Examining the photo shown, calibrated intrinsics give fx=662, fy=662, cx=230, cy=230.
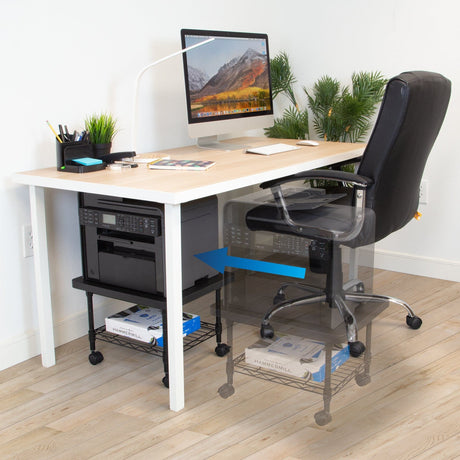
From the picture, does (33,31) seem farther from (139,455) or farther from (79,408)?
(139,455)

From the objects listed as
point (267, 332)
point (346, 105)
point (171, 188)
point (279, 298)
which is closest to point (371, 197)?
point (279, 298)

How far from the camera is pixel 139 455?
6.41 ft

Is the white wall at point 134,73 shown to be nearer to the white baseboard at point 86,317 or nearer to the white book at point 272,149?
the white baseboard at point 86,317

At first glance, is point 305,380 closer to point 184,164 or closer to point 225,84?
point 184,164

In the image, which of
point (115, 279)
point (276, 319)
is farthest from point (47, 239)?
point (276, 319)

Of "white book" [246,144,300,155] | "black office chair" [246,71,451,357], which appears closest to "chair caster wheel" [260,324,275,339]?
"black office chair" [246,71,451,357]

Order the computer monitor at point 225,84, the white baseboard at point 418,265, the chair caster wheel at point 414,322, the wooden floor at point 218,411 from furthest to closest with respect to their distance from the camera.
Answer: the white baseboard at point 418,265 → the chair caster wheel at point 414,322 → the computer monitor at point 225,84 → the wooden floor at point 218,411

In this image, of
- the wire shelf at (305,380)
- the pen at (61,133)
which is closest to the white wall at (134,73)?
the pen at (61,133)

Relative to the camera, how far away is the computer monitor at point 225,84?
8.93 ft

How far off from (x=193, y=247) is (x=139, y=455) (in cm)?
76

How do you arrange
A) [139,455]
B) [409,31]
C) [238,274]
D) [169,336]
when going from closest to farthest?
[139,455] → [169,336] → [238,274] → [409,31]

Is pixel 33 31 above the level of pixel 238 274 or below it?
above

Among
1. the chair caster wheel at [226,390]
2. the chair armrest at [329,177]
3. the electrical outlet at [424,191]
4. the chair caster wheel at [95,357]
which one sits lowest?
the chair caster wheel at [226,390]

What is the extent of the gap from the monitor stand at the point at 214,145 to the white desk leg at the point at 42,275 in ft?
2.94
